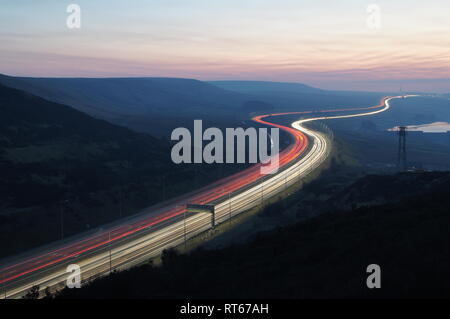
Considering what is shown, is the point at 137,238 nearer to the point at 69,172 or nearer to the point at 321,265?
the point at 321,265

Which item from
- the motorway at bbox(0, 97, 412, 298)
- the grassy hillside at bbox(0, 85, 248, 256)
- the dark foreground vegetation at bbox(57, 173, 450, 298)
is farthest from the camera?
the grassy hillside at bbox(0, 85, 248, 256)

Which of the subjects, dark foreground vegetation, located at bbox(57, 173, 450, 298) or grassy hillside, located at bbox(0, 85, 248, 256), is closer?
dark foreground vegetation, located at bbox(57, 173, 450, 298)

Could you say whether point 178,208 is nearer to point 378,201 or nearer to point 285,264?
point 378,201

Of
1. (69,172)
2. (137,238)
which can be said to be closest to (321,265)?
(137,238)

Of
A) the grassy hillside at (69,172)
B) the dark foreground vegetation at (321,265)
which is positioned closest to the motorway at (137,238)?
the grassy hillside at (69,172)

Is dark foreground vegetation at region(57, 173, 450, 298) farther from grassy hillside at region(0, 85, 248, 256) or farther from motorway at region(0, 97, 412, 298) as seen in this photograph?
grassy hillside at region(0, 85, 248, 256)

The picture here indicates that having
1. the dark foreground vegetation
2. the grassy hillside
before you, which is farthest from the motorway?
the dark foreground vegetation

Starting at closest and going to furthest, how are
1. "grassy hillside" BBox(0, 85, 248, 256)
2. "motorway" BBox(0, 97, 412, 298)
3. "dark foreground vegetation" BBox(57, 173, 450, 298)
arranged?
1. "dark foreground vegetation" BBox(57, 173, 450, 298)
2. "motorway" BBox(0, 97, 412, 298)
3. "grassy hillside" BBox(0, 85, 248, 256)
